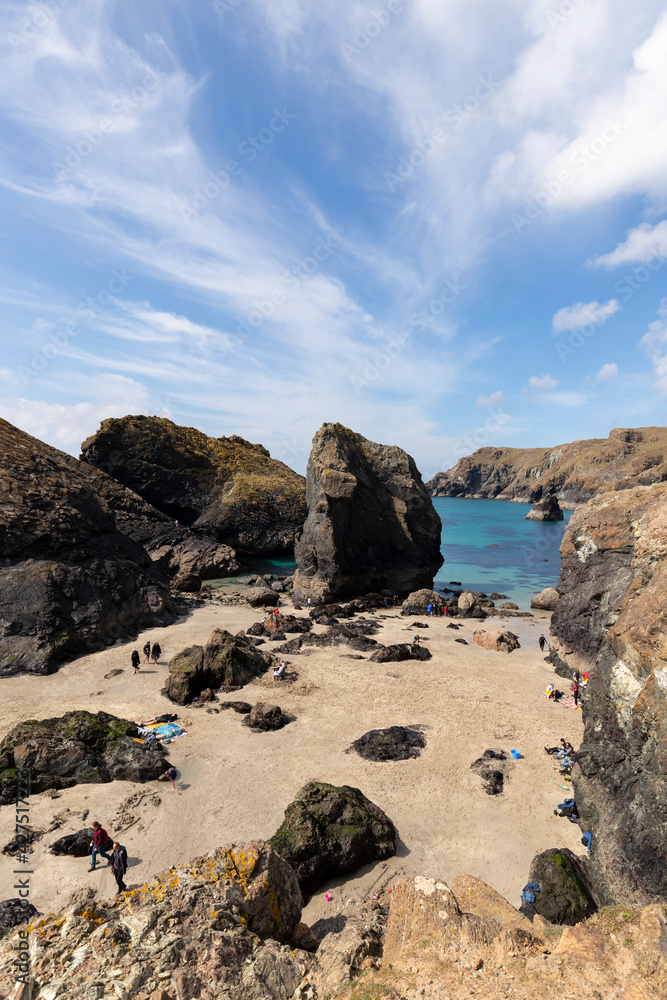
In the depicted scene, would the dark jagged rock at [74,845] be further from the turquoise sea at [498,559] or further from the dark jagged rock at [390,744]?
the turquoise sea at [498,559]

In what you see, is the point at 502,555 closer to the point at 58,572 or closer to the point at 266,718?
the point at 266,718

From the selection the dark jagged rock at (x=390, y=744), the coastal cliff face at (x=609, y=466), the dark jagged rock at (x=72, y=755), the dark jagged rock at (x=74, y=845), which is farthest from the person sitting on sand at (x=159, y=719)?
the coastal cliff face at (x=609, y=466)

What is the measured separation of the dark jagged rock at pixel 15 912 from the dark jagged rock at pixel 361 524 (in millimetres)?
33197

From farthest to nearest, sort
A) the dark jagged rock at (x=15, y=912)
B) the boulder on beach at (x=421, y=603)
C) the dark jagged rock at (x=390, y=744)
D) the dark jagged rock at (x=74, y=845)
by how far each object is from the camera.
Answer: the boulder on beach at (x=421, y=603), the dark jagged rock at (x=390, y=744), the dark jagged rock at (x=74, y=845), the dark jagged rock at (x=15, y=912)

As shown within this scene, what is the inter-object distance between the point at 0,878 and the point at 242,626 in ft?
79.4

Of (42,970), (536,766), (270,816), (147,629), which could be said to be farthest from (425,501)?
(42,970)

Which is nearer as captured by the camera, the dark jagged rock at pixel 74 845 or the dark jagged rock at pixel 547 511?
the dark jagged rock at pixel 74 845

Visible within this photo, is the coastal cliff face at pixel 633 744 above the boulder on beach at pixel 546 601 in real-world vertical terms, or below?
above

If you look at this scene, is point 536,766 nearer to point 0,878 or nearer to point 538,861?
point 538,861

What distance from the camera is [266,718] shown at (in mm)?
20891

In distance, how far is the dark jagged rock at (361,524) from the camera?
45625mm

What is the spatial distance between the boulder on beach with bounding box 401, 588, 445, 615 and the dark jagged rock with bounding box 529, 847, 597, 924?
29183mm

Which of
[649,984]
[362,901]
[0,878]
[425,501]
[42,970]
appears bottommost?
[362,901]

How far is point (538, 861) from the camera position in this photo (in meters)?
12.8
